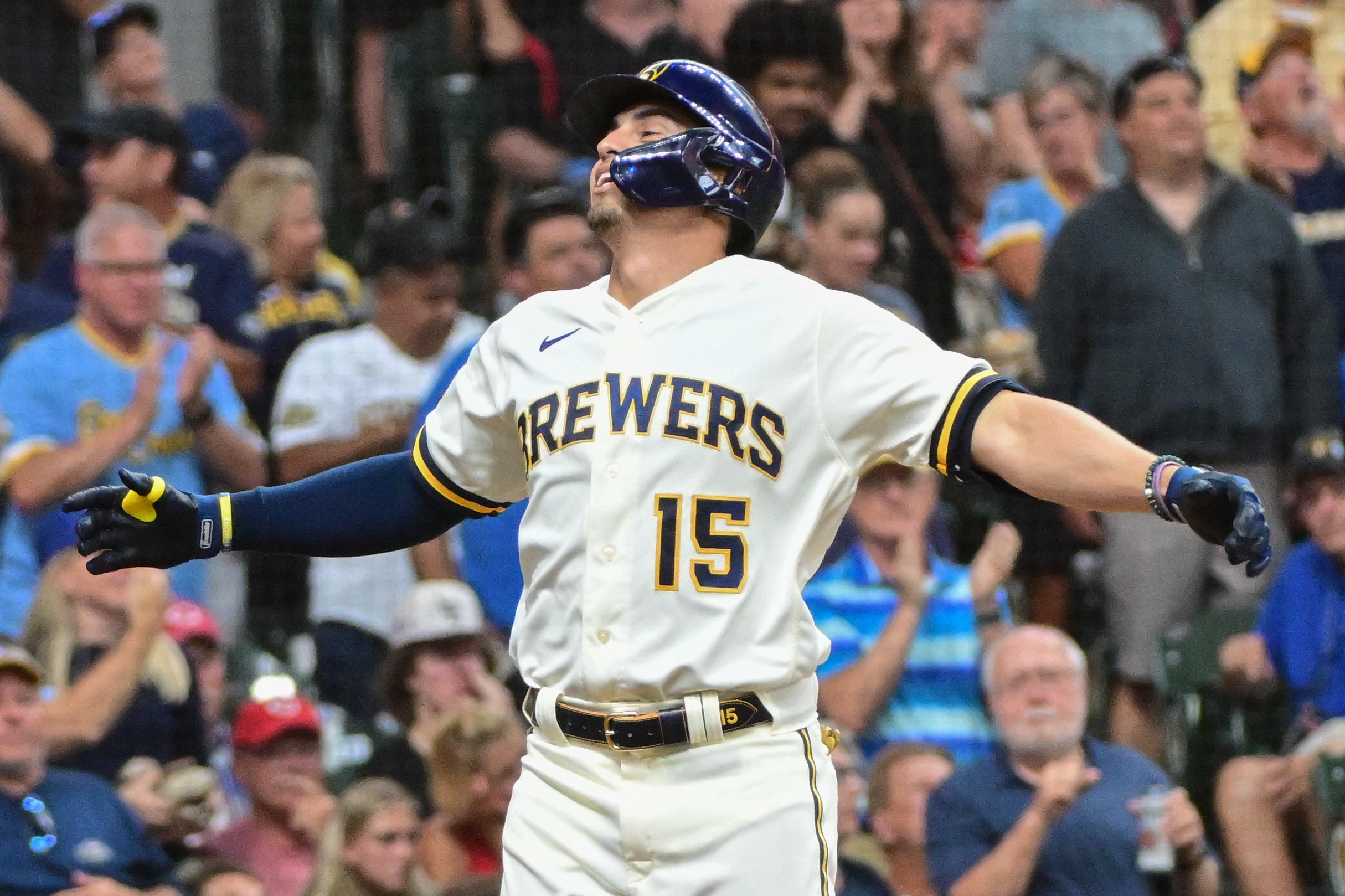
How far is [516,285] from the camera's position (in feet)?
20.4

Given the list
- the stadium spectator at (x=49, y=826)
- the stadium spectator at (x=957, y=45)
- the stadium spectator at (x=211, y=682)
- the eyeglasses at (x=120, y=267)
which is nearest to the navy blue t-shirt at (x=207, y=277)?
the eyeglasses at (x=120, y=267)

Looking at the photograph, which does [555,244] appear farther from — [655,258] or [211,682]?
[655,258]

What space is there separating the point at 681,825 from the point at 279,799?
2.57 m

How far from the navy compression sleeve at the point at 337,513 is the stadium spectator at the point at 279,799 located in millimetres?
2018

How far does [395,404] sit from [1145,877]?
97.1 inches

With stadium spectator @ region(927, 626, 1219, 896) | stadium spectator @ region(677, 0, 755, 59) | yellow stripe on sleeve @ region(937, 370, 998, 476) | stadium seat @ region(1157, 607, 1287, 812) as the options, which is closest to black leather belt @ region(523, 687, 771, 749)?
yellow stripe on sleeve @ region(937, 370, 998, 476)

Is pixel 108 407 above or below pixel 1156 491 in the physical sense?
above

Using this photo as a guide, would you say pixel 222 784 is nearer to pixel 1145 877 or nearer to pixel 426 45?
pixel 1145 877

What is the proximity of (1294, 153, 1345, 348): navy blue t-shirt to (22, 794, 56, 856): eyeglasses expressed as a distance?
4.27m

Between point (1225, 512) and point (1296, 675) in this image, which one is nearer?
point (1225, 512)

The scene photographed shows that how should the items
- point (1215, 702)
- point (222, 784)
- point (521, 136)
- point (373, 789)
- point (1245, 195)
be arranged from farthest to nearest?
point (521, 136)
point (1245, 195)
point (1215, 702)
point (222, 784)
point (373, 789)

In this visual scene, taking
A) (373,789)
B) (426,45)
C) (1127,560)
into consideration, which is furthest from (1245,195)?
(373,789)

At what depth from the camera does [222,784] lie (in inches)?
211

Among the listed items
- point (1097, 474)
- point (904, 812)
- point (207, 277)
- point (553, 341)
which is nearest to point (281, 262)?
point (207, 277)
